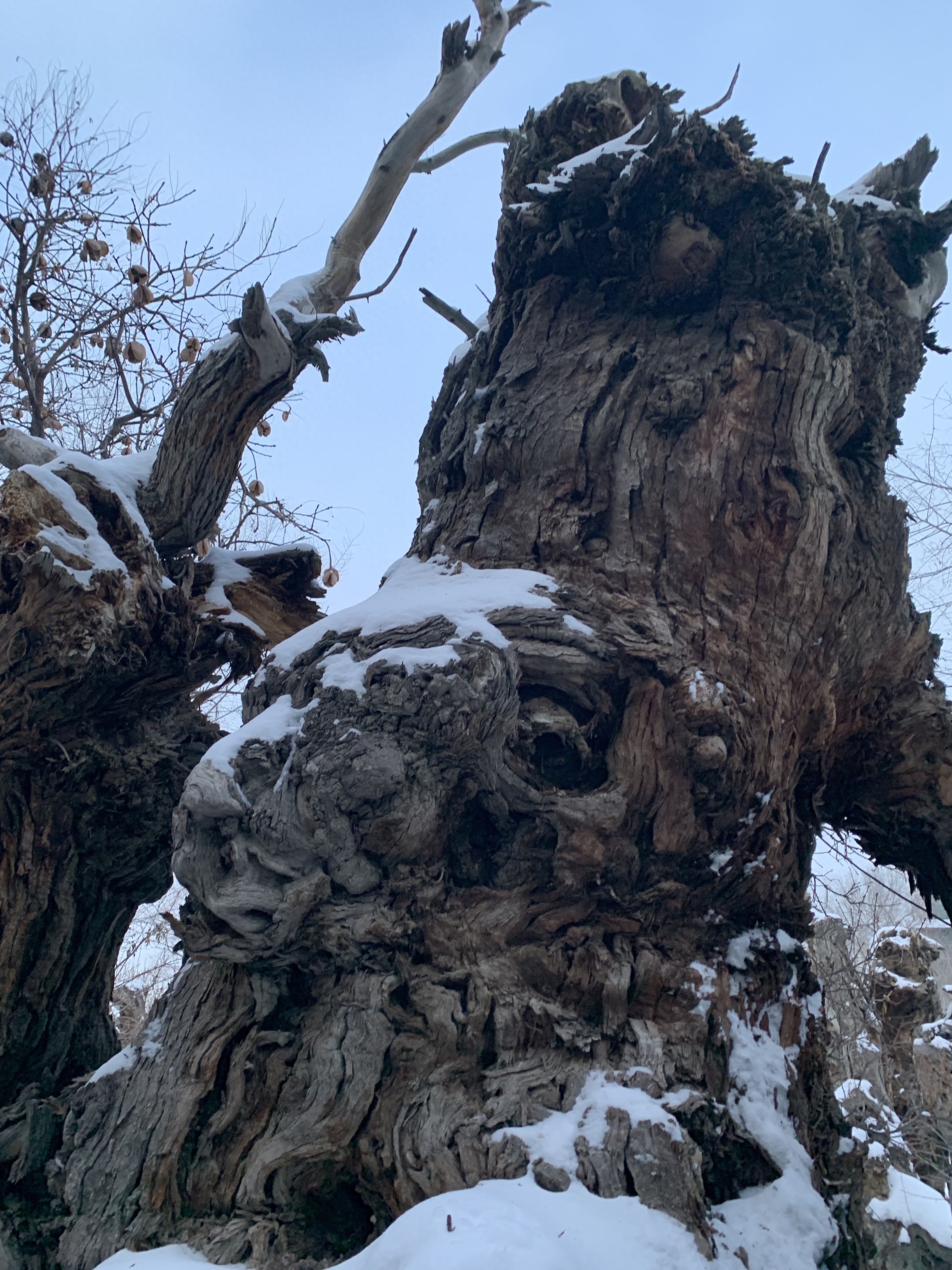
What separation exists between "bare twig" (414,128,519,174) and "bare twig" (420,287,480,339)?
200cm

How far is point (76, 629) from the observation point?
10.1 feet

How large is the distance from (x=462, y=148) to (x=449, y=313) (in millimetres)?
2504

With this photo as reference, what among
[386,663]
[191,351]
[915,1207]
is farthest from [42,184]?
[915,1207]

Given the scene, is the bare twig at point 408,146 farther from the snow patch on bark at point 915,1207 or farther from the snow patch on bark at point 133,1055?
the snow patch on bark at point 915,1207

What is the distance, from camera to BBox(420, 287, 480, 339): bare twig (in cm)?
427

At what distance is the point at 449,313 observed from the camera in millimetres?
4316

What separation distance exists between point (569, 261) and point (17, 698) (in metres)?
2.66

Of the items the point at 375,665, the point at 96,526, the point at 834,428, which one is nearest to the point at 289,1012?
the point at 375,665

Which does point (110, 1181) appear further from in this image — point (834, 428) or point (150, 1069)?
point (834, 428)

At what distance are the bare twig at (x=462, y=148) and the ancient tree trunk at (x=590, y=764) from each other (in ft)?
8.27

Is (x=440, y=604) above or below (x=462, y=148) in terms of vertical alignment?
below

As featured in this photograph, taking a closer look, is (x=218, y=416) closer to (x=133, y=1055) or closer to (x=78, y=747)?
(x=78, y=747)

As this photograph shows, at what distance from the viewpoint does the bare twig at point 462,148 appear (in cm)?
586

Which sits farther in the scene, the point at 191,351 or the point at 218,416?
the point at 191,351
